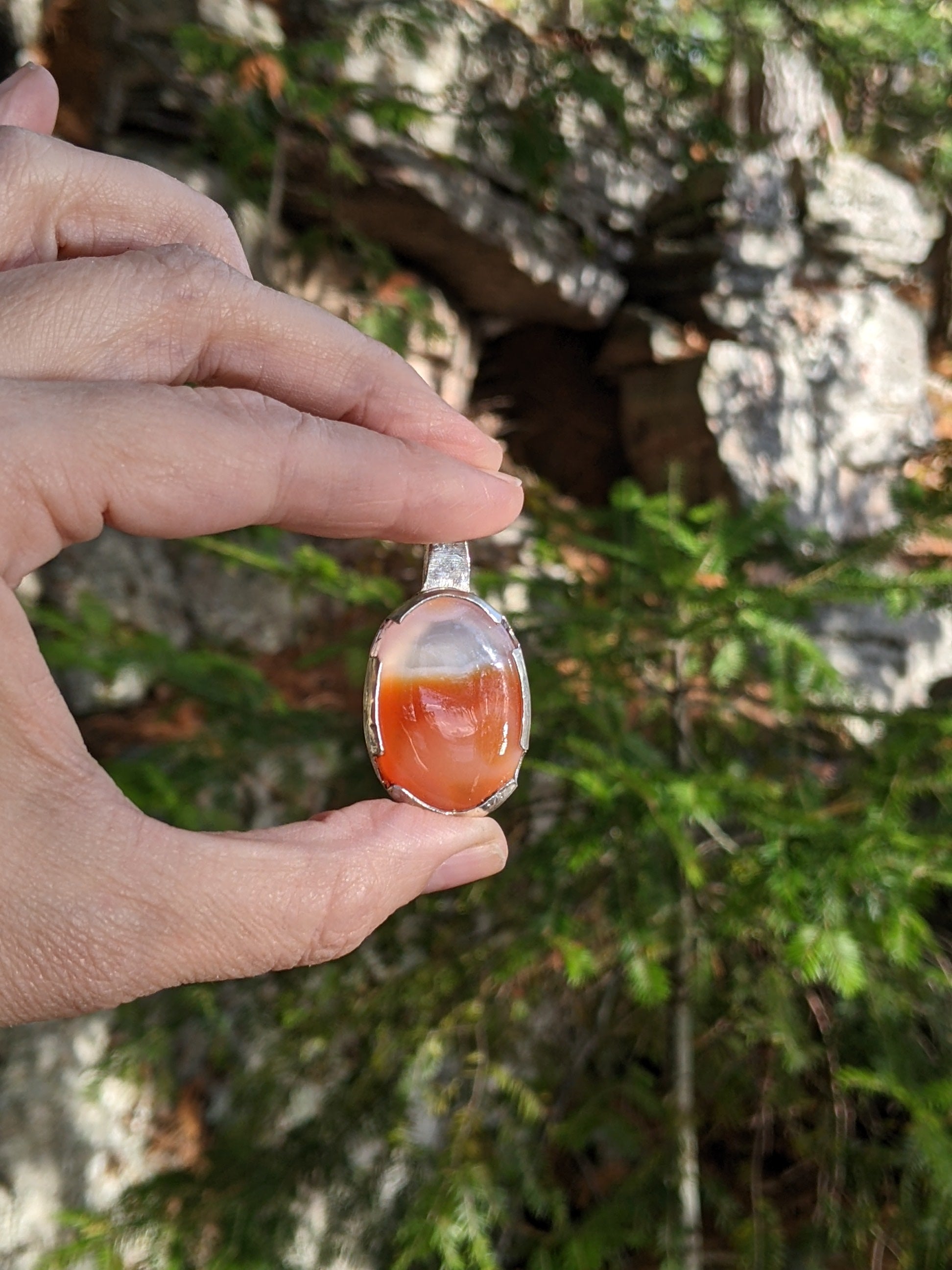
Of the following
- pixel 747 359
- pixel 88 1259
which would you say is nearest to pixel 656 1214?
pixel 88 1259

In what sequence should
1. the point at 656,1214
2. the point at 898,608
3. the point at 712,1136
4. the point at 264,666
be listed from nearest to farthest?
the point at 898,608 < the point at 656,1214 < the point at 712,1136 < the point at 264,666

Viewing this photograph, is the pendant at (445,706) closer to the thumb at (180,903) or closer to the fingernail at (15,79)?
the thumb at (180,903)

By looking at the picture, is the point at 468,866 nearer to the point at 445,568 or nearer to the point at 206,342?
the point at 445,568

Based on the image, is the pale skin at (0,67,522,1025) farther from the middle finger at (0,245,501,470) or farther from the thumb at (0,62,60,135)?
the thumb at (0,62,60,135)

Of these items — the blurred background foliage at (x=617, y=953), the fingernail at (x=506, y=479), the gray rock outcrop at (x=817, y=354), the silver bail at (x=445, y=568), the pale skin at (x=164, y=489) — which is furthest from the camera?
the gray rock outcrop at (x=817, y=354)

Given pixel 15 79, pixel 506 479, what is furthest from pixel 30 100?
pixel 506 479

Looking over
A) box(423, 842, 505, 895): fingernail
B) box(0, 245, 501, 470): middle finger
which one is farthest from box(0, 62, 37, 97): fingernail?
box(423, 842, 505, 895): fingernail

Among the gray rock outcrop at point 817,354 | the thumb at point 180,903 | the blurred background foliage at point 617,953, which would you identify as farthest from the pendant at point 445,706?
the gray rock outcrop at point 817,354

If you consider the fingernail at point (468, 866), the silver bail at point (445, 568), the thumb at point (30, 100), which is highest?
the thumb at point (30, 100)

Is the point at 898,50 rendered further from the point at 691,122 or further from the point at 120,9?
the point at 120,9
